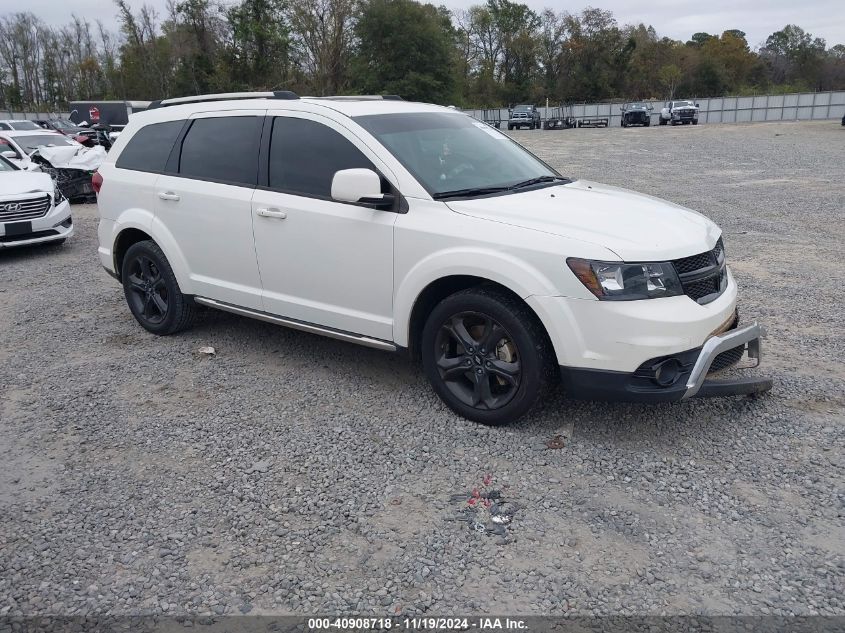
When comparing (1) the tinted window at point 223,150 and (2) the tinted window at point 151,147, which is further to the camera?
(2) the tinted window at point 151,147

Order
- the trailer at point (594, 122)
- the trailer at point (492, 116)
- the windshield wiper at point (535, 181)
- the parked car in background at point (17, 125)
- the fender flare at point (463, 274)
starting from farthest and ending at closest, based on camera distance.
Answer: the trailer at point (492, 116) → the trailer at point (594, 122) → the parked car in background at point (17, 125) → the windshield wiper at point (535, 181) → the fender flare at point (463, 274)

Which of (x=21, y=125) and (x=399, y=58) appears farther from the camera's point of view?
(x=399, y=58)

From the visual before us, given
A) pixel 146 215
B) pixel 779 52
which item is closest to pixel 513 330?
pixel 146 215

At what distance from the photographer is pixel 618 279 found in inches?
147

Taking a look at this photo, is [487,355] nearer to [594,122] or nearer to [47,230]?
[47,230]

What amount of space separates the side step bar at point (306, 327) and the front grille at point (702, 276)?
5.85 ft

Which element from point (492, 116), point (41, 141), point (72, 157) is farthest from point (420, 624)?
point (492, 116)

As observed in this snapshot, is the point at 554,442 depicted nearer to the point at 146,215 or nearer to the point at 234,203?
the point at 234,203

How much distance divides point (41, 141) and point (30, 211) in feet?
28.7

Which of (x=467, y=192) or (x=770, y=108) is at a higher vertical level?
(x=770, y=108)

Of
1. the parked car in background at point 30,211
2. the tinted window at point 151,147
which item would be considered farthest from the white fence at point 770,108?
the tinted window at point 151,147

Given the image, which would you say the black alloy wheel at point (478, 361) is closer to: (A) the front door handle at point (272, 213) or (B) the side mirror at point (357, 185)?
(B) the side mirror at point (357, 185)

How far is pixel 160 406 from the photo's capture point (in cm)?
481

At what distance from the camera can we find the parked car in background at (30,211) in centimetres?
981
